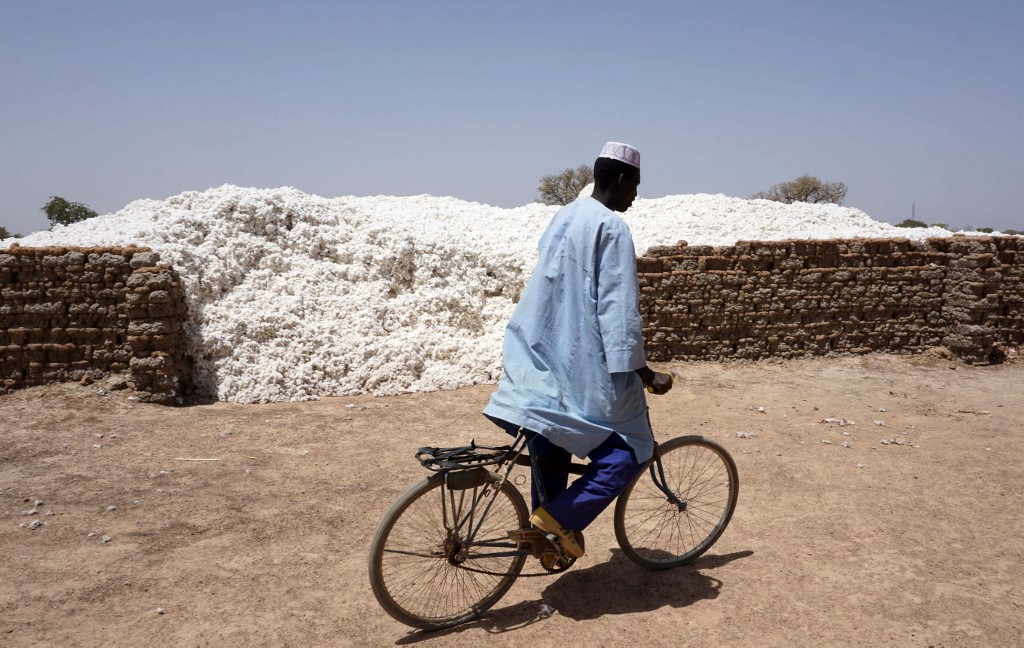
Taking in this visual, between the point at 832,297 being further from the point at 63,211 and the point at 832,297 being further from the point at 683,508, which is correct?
the point at 63,211

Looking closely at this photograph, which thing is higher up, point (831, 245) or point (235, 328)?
point (831, 245)

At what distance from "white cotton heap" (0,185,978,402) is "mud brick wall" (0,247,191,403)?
1.28 feet

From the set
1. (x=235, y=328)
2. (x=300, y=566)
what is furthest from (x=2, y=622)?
(x=235, y=328)

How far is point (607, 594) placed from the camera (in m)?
3.04

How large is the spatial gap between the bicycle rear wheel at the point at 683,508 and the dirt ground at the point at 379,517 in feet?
0.39

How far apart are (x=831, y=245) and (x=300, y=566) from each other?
7.31 m

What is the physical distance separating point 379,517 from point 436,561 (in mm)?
1241

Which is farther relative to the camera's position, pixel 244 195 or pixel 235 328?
pixel 244 195

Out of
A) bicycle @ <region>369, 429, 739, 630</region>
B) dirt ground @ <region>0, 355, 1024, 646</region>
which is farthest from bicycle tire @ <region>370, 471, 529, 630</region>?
dirt ground @ <region>0, 355, 1024, 646</region>

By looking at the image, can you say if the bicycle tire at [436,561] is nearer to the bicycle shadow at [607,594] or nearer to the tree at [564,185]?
the bicycle shadow at [607,594]

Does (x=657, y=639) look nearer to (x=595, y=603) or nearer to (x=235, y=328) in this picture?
(x=595, y=603)

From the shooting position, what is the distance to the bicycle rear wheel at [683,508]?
3.15m

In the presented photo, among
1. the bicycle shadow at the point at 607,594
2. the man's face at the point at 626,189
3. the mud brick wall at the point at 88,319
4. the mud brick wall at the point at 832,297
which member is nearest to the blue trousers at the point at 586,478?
the bicycle shadow at the point at 607,594

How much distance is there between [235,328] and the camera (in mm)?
6539
